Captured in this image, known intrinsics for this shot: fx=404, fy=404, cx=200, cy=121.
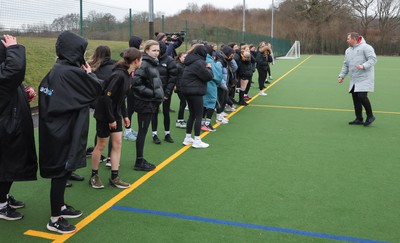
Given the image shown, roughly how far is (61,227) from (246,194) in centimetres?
217

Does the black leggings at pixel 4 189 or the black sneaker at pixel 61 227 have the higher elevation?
the black leggings at pixel 4 189

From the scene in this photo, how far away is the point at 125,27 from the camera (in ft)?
46.1

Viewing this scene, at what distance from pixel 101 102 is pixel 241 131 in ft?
13.5

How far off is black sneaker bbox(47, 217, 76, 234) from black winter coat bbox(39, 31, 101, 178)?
48 cm

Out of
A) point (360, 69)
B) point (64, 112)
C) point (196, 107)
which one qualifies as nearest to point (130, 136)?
point (196, 107)

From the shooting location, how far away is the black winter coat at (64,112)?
12.0 feet

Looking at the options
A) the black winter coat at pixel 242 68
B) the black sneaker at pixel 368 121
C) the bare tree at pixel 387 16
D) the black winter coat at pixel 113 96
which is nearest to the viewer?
the black winter coat at pixel 113 96

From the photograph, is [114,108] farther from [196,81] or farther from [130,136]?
[130,136]

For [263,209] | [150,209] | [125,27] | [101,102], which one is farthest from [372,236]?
[125,27]

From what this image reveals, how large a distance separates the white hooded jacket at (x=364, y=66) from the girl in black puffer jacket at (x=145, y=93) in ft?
16.2

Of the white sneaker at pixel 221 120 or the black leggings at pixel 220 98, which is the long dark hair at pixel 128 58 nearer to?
the black leggings at pixel 220 98

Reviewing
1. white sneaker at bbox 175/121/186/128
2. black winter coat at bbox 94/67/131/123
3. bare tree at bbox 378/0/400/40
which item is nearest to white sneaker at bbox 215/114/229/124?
white sneaker at bbox 175/121/186/128

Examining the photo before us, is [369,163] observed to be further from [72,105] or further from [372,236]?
[72,105]

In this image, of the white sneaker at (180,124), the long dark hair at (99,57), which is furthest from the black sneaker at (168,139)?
the long dark hair at (99,57)
